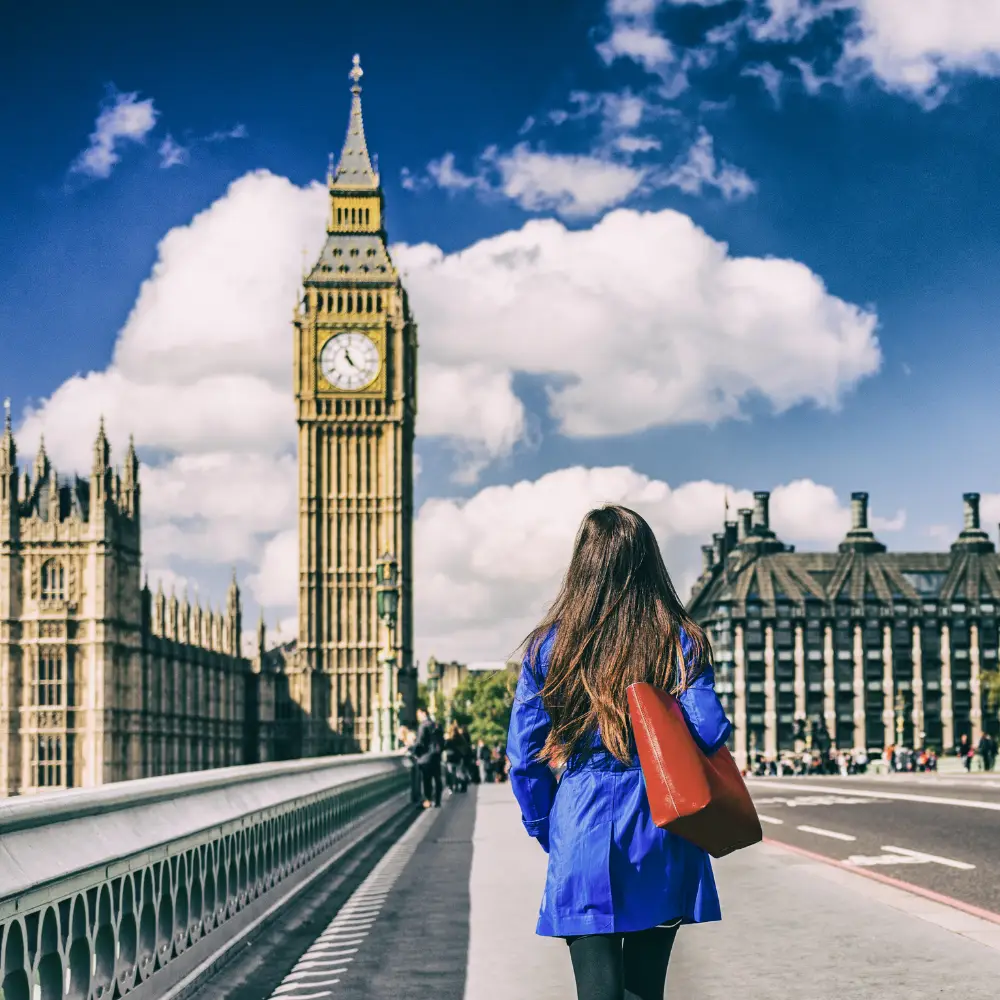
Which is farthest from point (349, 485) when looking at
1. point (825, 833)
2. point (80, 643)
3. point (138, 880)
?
point (138, 880)

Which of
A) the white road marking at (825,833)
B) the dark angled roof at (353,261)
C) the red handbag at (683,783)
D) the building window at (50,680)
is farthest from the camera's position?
the dark angled roof at (353,261)

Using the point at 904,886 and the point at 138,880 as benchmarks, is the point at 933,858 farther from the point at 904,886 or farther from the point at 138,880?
the point at 138,880

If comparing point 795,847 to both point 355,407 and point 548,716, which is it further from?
point 355,407


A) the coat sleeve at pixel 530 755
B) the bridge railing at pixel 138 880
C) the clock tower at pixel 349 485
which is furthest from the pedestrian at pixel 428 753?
the clock tower at pixel 349 485

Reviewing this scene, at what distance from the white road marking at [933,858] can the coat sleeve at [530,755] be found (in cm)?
1006

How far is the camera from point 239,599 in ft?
379

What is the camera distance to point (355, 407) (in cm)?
11231

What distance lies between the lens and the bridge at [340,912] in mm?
5551

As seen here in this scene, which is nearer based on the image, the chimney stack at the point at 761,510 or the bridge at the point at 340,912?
the bridge at the point at 340,912

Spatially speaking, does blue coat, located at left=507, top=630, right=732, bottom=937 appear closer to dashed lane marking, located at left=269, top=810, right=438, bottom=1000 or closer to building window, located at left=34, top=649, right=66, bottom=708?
dashed lane marking, located at left=269, top=810, right=438, bottom=1000

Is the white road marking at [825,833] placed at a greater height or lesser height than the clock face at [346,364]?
lesser

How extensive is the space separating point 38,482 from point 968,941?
8813 cm

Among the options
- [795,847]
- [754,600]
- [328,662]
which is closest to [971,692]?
[754,600]

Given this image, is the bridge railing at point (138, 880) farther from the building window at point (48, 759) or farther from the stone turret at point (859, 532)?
the stone turret at point (859, 532)
